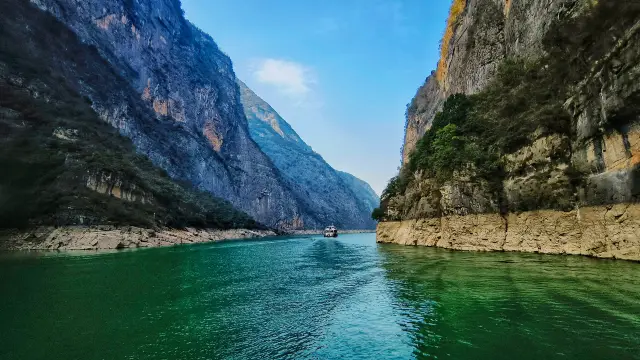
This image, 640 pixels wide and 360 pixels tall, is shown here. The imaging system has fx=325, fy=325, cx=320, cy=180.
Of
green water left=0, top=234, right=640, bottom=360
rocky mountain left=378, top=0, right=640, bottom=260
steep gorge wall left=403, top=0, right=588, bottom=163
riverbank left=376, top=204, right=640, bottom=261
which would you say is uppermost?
steep gorge wall left=403, top=0, right=588, bottom=163

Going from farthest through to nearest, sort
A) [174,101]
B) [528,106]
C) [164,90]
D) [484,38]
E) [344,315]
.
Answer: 1. [174,101]
2. [164,90]
3. [484,38]
4. [528,106]
5. [344,315]

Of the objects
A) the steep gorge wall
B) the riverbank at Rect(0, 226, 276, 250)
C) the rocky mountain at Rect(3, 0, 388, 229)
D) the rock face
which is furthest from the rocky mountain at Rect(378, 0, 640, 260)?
the rock face

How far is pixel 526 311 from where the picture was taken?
→ 35.4ft

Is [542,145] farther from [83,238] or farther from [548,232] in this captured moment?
[83,238]

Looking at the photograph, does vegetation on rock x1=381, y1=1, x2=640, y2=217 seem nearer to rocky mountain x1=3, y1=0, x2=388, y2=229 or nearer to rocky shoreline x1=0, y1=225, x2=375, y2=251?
rocky shoreline x1=0, y1=225, x2=375, y2=251

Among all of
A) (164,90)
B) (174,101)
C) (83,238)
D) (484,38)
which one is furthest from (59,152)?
(174,101)

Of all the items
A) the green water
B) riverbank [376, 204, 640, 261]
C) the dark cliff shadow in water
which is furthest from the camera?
riverbank [376, 204, 640, 261]

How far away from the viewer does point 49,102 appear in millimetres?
68375

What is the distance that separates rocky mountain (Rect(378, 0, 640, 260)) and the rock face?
10124 cm

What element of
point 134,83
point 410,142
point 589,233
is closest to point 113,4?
point 134,83

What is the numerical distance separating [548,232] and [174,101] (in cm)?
14745

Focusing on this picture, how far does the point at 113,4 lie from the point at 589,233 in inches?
6204

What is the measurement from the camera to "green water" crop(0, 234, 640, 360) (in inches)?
332

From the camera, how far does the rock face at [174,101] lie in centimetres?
10856
